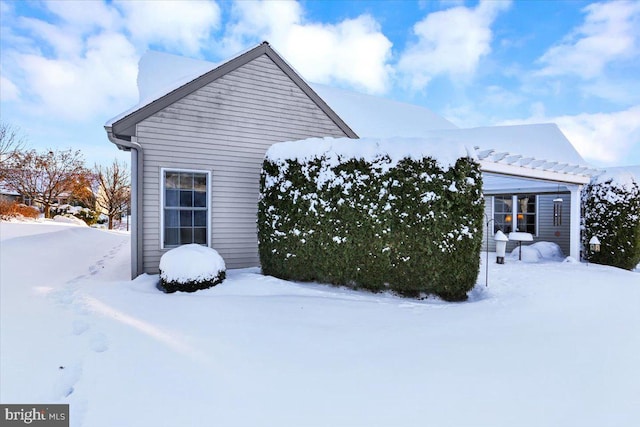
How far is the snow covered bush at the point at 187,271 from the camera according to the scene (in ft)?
19.9

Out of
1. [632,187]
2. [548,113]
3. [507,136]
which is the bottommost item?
[632,187]

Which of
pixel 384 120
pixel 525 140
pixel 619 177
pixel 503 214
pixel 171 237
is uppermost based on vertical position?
pixel 384 120

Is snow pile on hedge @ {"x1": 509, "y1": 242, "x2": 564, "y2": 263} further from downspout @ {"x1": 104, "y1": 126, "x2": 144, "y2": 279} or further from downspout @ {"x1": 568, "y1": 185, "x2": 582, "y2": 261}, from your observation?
downspout @ {"x1": 104, "y1": 126, "x2": 144, "y2": 279}

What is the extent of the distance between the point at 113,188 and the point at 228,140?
21136 mm

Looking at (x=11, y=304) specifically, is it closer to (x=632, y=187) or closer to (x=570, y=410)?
(x=570, y=410)

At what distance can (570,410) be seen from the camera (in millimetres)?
2607

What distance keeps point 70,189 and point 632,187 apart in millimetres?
28337

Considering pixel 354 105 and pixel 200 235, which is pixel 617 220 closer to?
pixel 200 235

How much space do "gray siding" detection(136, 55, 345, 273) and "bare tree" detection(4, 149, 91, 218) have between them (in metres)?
18.3

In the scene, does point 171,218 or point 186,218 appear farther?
point 186,218

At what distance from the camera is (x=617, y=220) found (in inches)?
389

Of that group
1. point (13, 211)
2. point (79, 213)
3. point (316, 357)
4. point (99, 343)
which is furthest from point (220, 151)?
point (79, 213)

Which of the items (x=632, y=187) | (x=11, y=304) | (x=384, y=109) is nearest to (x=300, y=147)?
(x=11, y=304)

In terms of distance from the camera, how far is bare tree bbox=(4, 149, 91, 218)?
20227mm
